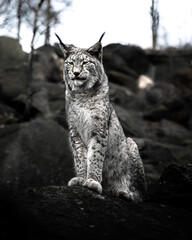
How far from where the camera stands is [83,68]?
598cm

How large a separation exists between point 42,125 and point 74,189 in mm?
5836

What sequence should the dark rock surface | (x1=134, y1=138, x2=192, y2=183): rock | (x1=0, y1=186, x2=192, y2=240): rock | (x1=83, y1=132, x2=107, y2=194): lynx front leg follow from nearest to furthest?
(x1=0, y1=186, x2=192, y2=240): rock
the dark rock surface
(x1=83, y1=132, x2=107, y2=194): lynx front leg
(x1=134, y1=138, x2=192, y2=183): rock

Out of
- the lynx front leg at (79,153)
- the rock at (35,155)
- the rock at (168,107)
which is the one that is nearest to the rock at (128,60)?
the rock at (168,107)

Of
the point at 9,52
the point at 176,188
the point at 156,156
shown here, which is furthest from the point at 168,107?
the point at 176,188

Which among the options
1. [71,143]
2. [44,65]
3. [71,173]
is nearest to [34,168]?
[71,173]

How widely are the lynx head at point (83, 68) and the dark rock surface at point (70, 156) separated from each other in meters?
1.80

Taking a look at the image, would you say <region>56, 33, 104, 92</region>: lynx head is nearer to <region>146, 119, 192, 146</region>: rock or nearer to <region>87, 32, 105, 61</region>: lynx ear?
<region>87, 32, 105, 61</region>: lynx ear

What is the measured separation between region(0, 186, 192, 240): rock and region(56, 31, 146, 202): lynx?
80cm

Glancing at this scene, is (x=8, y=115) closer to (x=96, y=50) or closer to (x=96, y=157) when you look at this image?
(x=96, y=50)

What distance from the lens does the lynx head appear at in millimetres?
5945

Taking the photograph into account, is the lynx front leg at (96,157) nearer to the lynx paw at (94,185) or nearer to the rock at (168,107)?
the lynx paw at (94,185)

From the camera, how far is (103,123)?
231 inches

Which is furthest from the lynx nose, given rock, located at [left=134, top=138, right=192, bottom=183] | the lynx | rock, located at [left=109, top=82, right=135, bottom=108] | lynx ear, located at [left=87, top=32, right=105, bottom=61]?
rock, located at [left=109, top=82, right=135, bottom=108]

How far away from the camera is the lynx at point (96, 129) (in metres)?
5.84
